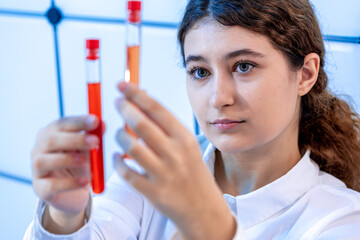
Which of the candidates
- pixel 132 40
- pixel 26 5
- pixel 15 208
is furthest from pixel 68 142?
pixel 15 208

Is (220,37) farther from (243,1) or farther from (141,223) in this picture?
(141,223)

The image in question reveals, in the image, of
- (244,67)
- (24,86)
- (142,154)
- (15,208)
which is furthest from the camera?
(15,208)

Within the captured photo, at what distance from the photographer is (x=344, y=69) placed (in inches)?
36.6

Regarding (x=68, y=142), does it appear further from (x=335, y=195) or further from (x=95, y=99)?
(x=335, y=195)

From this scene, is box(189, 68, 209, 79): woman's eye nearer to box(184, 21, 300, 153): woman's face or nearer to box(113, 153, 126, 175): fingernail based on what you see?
box(184, 21, 300, 153): woman's face

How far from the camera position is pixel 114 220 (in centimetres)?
82

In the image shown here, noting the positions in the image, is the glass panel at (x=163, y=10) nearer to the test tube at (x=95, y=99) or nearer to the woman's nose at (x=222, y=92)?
the woman's nose at (x=222, y=92)

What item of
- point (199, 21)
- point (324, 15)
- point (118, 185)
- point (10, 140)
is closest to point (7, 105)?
point (10, 140)

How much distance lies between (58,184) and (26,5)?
0.89 m

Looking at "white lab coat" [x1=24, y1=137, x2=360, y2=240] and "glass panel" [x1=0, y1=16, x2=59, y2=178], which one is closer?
"white lab coat" [x1=24, y1=137, x2=360, y2=240]

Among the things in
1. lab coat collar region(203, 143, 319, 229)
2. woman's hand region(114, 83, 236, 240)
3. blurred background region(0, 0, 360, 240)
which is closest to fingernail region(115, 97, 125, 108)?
woman's hand region(114, 83, 236, 240)

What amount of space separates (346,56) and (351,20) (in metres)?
0.07

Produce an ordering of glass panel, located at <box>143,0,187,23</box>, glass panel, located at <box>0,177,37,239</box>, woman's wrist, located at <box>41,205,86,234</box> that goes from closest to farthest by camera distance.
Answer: woman's wrist, located at <box>41,205,86,234</box>
glass panel, located at <box>143,0,187,23</box>
glass panel, located at <box>0,177,37,239</box>

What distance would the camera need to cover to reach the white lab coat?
72cm
